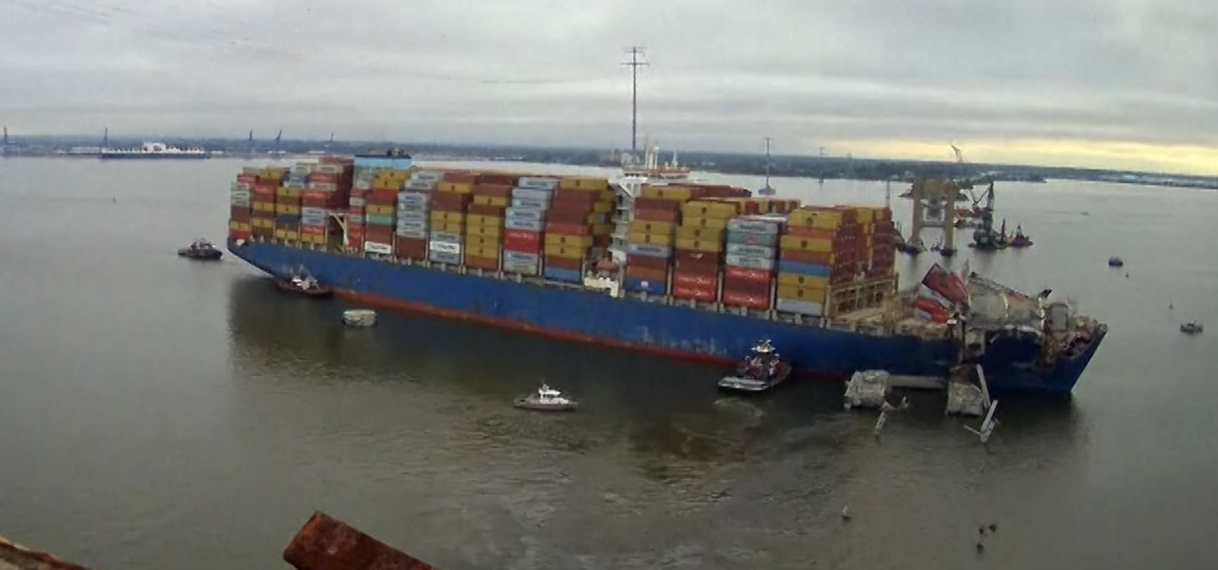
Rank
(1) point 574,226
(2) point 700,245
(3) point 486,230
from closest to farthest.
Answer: (2) point 700,245 < (1) point 574,226 < (3) point 486,230

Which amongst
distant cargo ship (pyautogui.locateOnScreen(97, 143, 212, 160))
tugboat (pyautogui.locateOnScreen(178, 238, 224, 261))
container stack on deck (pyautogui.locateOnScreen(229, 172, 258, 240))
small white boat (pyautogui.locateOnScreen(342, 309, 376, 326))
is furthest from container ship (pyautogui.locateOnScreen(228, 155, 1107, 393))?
distant cargo ship (pyautogui.locateOnScreen(97, 143, 212, 160))

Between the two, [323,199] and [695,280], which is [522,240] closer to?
[695,280]

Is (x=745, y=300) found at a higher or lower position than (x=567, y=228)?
lower

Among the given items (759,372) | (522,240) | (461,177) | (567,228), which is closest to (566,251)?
(567,228)

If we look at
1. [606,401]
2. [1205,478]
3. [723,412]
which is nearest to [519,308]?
[606,401]

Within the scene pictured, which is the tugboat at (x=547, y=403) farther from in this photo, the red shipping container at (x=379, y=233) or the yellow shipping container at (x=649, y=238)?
the red shipping container at (x=379, y=233)

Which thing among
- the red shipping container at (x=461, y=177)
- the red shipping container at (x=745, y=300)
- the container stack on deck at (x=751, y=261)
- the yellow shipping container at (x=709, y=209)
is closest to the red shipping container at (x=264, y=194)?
the red shipping container at (x=461, y=177)
